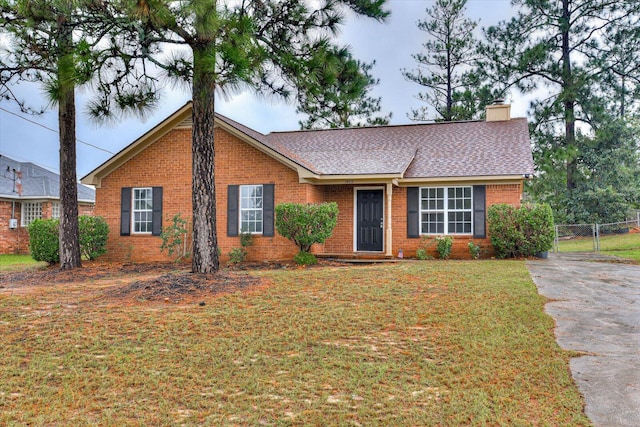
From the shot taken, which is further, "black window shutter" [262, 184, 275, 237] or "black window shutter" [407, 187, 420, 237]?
"black window shutter" [407, 187, 420, 237]

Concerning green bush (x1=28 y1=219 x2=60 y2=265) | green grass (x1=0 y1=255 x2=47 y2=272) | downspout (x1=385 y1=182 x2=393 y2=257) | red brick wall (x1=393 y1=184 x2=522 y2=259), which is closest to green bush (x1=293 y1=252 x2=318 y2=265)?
downspout (x1=385 y1=182 x2=393 y2=257)

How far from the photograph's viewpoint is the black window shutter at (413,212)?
14.4 m

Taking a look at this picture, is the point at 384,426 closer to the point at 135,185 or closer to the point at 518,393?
the point at 518,393

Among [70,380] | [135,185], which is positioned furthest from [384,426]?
[135,185]

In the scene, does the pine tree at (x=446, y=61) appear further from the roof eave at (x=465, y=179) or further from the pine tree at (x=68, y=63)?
the pine tree at (x=68, y=63)

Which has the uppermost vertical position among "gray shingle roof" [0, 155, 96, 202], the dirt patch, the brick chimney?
the brick chimney

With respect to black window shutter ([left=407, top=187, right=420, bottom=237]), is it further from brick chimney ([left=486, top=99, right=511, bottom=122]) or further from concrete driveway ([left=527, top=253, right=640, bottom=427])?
brick chimney ([left=486, top=99, right=511, bottom=122])

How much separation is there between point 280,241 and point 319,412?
1052 cm

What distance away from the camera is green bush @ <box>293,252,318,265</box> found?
12.7m

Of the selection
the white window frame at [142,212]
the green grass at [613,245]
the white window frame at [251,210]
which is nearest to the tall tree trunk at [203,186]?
the white window frame at [251,210]

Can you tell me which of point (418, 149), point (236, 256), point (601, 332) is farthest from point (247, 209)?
point (601, 332)

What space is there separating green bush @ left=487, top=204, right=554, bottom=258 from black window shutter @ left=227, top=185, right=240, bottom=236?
23.8 feet

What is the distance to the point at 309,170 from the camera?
1319cm

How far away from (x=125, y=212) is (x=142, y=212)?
571 millimetres
